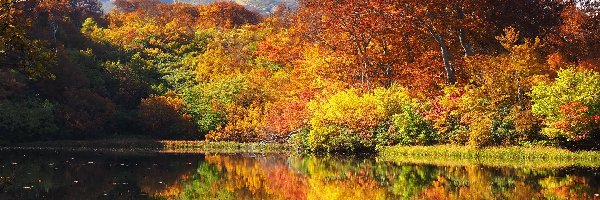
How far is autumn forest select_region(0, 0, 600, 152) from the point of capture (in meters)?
31.6

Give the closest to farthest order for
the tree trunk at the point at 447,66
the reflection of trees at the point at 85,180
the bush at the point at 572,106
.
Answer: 1. the reflection of trees at the point at 85,180
2. the bush at the point at 572,106
3. the tree trunk at the point at 447,66

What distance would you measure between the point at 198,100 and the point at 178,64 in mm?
10429

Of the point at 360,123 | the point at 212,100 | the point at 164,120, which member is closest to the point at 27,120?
the point at 164,120

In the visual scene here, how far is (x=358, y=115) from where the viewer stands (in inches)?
1507

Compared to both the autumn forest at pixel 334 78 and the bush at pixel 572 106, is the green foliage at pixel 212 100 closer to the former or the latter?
the autumn forest at pixel 334 78

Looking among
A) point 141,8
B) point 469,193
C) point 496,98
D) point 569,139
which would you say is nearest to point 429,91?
point 496,98

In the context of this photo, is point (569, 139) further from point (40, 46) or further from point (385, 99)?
point (40, 46)

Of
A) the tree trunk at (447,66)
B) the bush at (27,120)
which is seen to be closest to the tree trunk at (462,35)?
the tree trunk at (447,66)

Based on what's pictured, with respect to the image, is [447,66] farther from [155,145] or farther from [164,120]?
[164,120]

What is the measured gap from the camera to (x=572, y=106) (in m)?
27.2

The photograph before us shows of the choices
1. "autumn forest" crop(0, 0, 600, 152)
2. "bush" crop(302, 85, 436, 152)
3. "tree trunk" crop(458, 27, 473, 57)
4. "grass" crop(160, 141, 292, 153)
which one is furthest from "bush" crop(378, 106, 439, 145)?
"grass" crop(160, 141, 292, 153)

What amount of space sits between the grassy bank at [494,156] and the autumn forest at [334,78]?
660mm

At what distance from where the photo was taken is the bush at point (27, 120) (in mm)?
47875

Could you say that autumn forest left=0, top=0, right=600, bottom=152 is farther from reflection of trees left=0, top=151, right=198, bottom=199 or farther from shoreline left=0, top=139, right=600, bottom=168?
reflection of trees left=0, top=151, right=198, bottom=199
